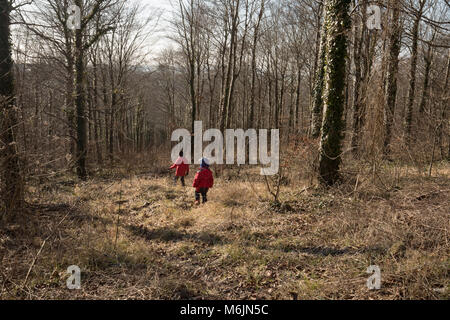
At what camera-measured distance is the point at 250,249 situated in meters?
4.43

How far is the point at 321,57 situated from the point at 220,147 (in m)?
5.60

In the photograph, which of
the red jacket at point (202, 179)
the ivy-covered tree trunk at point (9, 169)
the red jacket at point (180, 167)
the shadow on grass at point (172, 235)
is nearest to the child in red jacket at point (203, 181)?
the red jacket at point (202, 179)

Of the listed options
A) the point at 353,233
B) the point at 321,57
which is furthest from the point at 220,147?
the point at 353,233

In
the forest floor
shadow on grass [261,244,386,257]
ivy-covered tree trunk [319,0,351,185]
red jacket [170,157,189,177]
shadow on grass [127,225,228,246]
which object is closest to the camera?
the forest floor

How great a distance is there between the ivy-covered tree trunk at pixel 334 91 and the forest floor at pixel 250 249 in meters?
0.73

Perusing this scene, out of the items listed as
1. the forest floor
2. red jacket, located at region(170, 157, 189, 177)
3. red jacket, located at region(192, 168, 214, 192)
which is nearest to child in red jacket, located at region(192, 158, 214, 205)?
red jacket, located at region(192, 168, 214, 192)

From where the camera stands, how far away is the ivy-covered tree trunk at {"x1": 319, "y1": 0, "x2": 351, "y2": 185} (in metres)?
6.34

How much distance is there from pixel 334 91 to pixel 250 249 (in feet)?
15.3

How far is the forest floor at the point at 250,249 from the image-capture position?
3254 millimetres

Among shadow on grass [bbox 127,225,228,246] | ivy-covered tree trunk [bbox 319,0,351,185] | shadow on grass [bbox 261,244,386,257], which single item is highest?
ivy-covered tree trunk [bbox 319,0,351,185]

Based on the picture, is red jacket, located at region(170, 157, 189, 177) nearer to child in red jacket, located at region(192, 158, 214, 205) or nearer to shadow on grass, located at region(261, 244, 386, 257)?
child in red jacket, located at region(192, 158, 214, 205)

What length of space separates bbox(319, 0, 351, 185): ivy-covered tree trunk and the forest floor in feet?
2.38

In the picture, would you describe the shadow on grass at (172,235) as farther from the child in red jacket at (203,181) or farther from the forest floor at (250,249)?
the child in red jacket at (203,181)

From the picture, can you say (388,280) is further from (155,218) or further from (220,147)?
(220,147)
